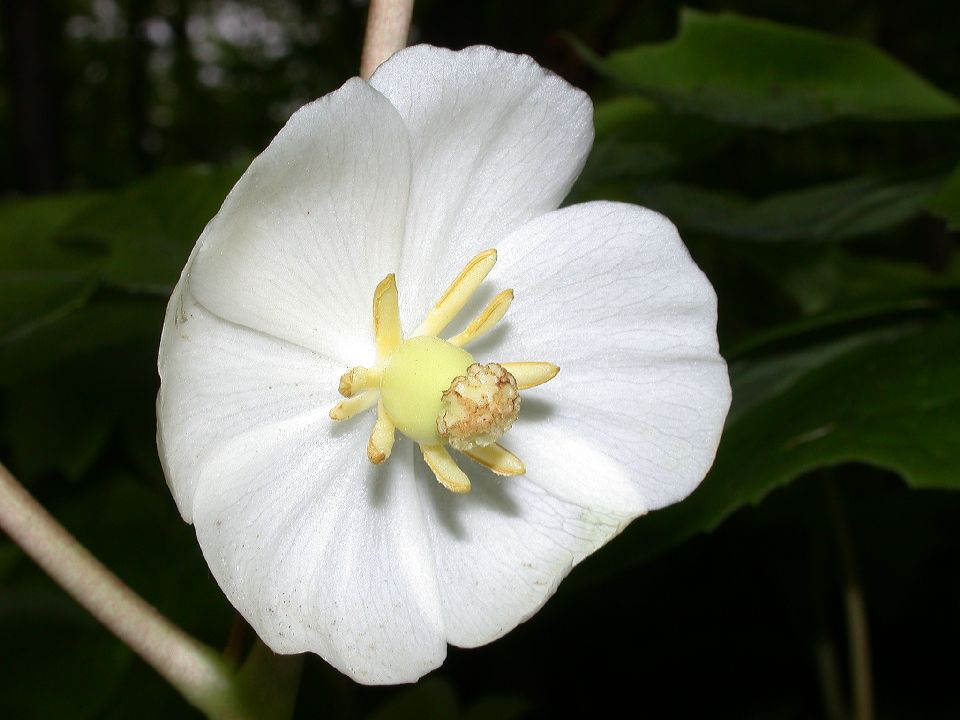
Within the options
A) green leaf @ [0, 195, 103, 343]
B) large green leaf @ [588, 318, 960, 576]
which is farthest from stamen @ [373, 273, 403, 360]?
green leaf @ [0, 195, 103, 343]

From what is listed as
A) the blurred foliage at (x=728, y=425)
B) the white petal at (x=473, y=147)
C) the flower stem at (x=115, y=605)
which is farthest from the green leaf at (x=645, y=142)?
the flower stem at (x=115, y=605)

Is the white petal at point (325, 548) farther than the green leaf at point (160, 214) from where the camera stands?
No

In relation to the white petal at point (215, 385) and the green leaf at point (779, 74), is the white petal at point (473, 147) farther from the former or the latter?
the green leaf at point (779, 74)

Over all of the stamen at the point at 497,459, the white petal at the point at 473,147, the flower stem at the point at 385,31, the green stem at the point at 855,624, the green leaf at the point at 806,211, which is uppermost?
the flower stem at the point at 385,31

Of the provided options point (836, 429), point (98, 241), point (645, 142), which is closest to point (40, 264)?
point (98, 241)

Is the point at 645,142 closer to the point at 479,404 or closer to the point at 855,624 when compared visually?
the point at 855,624

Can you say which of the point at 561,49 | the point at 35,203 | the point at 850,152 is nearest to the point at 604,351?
the point at 561,49
